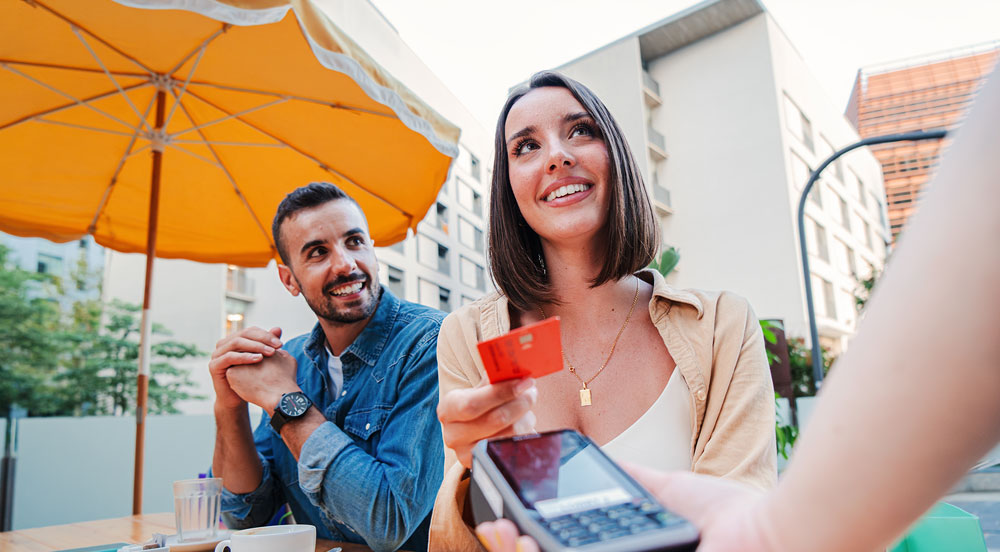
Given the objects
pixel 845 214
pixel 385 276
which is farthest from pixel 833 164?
pixel 385 276

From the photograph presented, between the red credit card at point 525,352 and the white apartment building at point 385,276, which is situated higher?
the white apartment building at point 385,276

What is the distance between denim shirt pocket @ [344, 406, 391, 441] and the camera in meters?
2.00

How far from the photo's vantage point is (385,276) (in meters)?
20.4

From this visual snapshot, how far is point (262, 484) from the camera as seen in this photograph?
2.06 m

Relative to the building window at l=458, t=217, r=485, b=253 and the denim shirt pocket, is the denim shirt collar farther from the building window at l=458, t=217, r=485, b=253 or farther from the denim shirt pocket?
Answer: the building window at l=458, t=217, r=485, b=253

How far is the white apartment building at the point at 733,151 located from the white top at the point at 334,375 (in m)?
25.1

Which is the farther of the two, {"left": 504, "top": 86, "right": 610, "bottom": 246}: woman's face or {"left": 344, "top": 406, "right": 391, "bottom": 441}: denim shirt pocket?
{"left": 344, "top": 406, "right": 391, "bottom": 441}: denim shirt pocket

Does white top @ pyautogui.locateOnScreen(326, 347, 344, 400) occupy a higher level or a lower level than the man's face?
lower

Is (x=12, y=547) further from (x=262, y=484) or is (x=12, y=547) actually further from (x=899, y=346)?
(x=899, y=346)

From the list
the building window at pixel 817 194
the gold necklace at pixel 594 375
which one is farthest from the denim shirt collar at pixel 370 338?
the building window at pixel 817 194

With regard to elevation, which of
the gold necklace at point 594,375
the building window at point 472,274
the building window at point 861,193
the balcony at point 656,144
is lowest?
the gold necklace at point 594,375

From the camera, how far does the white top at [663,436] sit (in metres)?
1.32

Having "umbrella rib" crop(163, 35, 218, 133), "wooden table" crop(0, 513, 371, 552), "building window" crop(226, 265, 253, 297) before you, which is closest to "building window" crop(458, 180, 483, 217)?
"building window" crop(226, 265, 253, 297)

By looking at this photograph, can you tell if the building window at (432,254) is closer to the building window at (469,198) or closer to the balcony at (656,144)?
the building window at (469,198)
